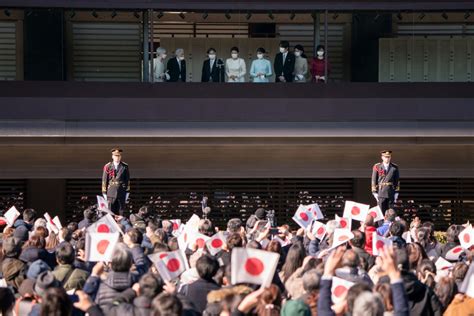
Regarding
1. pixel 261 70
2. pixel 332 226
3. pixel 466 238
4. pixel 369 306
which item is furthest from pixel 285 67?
pixel 369 306

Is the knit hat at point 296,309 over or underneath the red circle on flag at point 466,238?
over

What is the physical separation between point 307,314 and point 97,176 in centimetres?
1965

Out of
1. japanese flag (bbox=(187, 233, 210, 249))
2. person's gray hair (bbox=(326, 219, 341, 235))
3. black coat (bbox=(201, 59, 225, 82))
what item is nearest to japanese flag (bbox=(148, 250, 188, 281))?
japanese flag (bbox=(187, 233, 210, 249))

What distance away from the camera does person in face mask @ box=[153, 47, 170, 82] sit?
26.6 meters

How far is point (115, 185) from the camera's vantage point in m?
22.8

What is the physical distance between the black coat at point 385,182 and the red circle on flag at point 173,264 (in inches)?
495

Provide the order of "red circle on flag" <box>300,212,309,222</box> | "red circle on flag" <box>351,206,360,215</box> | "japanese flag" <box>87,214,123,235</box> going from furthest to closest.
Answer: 1. "red circle on flag" <box>351,206,360,215</box>
2. "red circle on flag" <box>300,212,309,222</box>
3. "japanese flag" <box>87,214,123,235</box>

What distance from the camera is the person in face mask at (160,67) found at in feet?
87.4

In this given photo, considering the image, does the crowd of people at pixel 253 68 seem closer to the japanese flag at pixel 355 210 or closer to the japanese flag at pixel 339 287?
the japanese flag at pixel 355 210

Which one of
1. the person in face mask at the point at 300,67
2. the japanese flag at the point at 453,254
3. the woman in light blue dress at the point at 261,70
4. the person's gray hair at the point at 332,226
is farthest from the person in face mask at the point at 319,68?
the japanese flag at the point at 453,254

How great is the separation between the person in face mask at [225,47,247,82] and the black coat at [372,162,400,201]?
5113mm

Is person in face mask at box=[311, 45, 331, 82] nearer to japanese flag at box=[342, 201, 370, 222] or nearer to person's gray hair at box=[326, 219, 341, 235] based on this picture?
japanese flag at box=[342, 201, 370, 222]

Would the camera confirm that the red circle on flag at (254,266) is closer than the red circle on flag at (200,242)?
Yes

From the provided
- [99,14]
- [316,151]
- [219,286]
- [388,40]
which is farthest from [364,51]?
[219,286]
